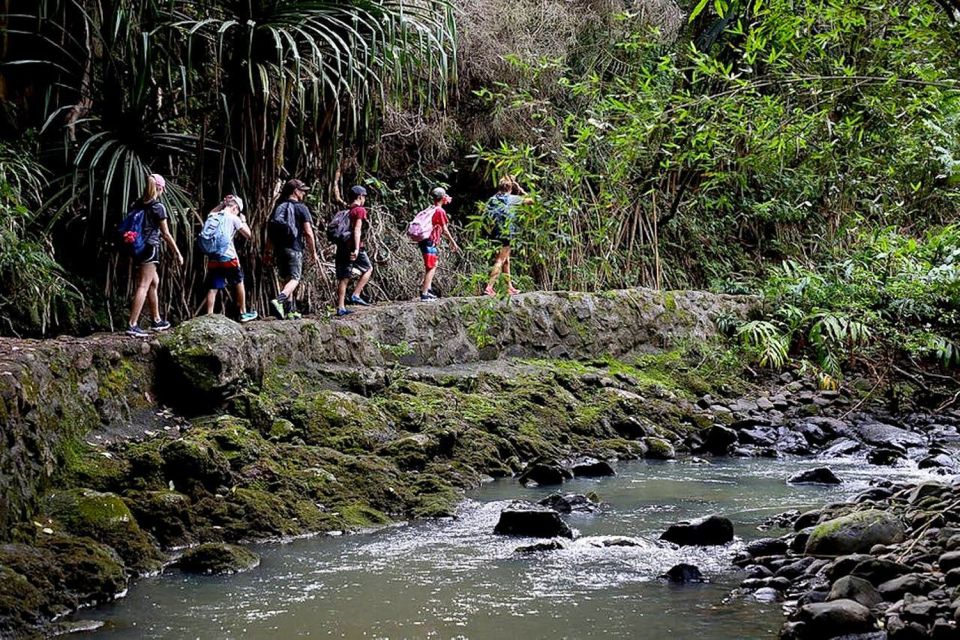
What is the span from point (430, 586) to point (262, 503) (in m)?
1.69

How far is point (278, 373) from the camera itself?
9.02 meters

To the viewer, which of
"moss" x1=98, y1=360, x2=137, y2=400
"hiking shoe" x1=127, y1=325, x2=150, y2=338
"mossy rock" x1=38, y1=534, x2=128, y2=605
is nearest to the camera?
"mossy rock" x1=38, y1=534, x2=128, y2=605

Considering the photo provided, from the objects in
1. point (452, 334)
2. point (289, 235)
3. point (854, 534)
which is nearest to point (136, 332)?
point (289, 235)

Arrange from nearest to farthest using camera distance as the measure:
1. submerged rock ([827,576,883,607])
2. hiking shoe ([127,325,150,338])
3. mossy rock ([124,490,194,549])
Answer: submerged rock ([827,576,883,607]) → mossy rock ([124,490,194,549]) → hiking shoe ([127,325,150,338])

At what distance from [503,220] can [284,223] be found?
137 inches

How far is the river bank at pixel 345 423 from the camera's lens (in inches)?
231

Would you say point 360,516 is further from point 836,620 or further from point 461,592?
point 836,620

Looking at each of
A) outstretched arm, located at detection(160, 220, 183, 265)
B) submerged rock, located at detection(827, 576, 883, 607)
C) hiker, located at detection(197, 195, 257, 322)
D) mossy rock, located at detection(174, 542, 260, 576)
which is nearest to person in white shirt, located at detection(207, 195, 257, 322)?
hiker, located at detection(197, 195, 257, 322)

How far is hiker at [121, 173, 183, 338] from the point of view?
28.0 ft

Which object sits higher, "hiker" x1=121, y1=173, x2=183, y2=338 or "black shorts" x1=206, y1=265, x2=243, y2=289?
"hiker" x1=121, y1=173, x2=183, y2=338

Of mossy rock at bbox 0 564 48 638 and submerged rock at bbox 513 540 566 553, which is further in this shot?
submerged rock at bbox 513 540 566 553

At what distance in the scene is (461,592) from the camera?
5.45 meters

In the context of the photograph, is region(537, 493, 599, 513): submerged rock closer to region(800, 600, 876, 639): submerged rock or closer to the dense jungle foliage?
the dense jungle foliage

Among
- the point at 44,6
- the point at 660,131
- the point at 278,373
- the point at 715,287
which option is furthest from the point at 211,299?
the point at 715,287
